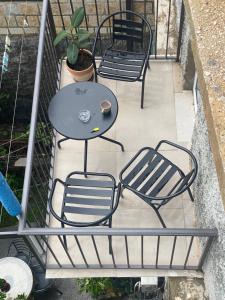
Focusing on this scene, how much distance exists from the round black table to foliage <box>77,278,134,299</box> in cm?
218

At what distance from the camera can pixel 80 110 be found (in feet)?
14.6

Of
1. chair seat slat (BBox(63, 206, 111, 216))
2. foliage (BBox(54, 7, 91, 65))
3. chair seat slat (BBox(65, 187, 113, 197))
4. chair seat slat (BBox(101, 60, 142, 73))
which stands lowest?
chair seat slat (BBox(63, 206, 111, 216))

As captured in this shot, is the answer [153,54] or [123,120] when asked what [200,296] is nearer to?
[123,120]

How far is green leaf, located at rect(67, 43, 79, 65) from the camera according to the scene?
4.77 metres

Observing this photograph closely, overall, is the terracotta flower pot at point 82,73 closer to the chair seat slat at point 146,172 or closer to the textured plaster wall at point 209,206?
the chair seat slat at point 146,172

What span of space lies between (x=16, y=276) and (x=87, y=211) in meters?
2.88

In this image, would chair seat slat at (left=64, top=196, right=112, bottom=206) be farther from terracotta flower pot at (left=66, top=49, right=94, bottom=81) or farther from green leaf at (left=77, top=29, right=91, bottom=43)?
green leaf at (left=77, top=29, right=91, bottom=43)

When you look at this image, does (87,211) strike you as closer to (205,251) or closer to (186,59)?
(205,251)

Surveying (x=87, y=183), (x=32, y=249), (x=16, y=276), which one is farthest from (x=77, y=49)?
(x=16, y=276)

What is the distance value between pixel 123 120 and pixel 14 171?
3.11m

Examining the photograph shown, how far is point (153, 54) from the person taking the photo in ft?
17.4

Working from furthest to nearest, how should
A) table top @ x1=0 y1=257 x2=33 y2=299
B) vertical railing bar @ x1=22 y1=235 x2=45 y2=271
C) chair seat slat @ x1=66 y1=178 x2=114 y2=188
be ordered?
table top @ x1=0 y1=257 x2=33 y2=299 < chair seat slat @ x1=66 y1=178 x2=114 y2=188 < vertical railing bar @ x1=22 y1=235 x2=45 y2=271

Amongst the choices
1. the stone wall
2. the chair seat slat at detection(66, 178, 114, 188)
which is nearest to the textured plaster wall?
the chair seat slat at detection(66, 178, 114, 188)

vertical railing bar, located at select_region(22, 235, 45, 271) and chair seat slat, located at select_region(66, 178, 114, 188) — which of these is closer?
vertical railing bar, located at select_region(22, 235, 45, 271)
